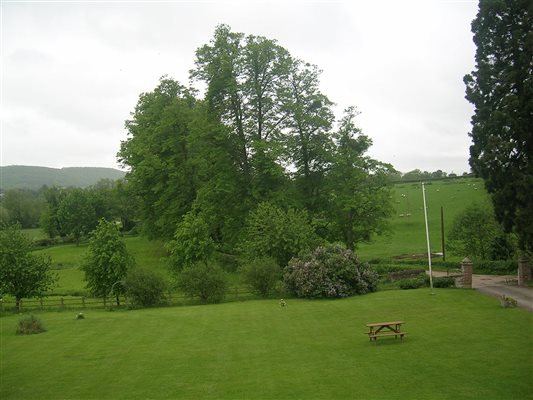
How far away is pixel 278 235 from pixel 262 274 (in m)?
3.39

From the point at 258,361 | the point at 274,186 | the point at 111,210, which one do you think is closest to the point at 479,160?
the point at 274,186

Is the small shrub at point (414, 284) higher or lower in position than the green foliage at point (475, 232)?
lower

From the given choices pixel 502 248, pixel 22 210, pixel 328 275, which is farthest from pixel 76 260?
pixel 22 210

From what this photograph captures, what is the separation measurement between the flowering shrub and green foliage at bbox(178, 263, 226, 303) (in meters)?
4.43

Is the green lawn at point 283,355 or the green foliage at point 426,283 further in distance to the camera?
the green foliage at point 426,283

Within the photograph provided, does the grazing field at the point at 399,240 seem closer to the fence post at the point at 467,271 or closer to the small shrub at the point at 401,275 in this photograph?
the small shrub at the point at 401,275

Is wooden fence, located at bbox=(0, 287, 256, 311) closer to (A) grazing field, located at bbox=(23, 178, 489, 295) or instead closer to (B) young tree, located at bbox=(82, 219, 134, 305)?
(B) young tree, located at bbox=(82, 219, 134, 305)

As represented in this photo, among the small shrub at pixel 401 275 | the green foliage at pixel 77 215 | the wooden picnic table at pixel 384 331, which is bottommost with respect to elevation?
the small shrub at pixel 401 275

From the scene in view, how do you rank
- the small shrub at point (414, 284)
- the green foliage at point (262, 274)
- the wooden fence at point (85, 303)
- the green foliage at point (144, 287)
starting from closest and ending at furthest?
the green foliage at point (144, 287) < the small shrub at point (414, 284) < the wooden fence at point (85, 303) < the green foliage at point (262, 274)

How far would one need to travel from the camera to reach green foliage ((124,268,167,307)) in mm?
31516

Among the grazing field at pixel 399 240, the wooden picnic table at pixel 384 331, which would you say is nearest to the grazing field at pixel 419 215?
the grazing field at pixel 399 240

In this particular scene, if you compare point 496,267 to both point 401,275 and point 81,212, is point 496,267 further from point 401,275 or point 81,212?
point 81,212

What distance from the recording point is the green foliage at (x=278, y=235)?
34875mm

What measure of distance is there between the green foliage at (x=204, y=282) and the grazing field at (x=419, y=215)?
20.2 metres
